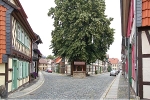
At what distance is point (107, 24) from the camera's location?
147ft

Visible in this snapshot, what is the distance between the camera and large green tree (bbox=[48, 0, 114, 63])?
40688 millimetres

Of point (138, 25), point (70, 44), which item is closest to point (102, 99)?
point (138, 25)

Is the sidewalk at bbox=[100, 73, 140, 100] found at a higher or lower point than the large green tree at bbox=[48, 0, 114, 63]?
lower

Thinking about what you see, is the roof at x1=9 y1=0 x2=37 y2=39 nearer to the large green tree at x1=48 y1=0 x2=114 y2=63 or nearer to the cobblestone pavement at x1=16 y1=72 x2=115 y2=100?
the cobblestone pavement at x1=16 y1=72 x2=115 y2=100

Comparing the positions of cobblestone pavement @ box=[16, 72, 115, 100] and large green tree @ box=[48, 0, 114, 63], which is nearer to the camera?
cobblestone pavement @ box=[16, 72, 115, 100]

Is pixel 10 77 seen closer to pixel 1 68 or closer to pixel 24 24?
pixel 1 68

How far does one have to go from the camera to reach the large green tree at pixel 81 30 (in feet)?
133

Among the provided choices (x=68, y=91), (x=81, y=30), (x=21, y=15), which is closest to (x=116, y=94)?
(x=68, y=91)

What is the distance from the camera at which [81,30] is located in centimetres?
4147

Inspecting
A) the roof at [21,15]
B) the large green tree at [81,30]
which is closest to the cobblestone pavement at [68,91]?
the roof at [21,15]

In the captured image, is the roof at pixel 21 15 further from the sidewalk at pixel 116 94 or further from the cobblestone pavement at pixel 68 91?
the sidewalk at pixel 116 94

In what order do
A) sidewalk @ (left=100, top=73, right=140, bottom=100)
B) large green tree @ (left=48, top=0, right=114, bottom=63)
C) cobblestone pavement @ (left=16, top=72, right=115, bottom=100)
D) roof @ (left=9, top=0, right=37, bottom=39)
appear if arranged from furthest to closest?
large green tree @ (left=48, top=0, right=114, bottom=63) → roof @ (left=9, top=0, right=37, bottom=39) → cobblestone pavement @ (left=16, top=72, right=115, bottom=100) → sidewalk @ (left=100, top=73, right=140, bottom=100)

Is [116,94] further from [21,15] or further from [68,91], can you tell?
[21,15]

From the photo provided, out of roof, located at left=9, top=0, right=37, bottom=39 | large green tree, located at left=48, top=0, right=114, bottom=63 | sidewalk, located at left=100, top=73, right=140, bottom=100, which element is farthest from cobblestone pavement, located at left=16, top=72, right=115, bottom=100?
large green tree, located at left=48, top=0, right=114, bottom=63
